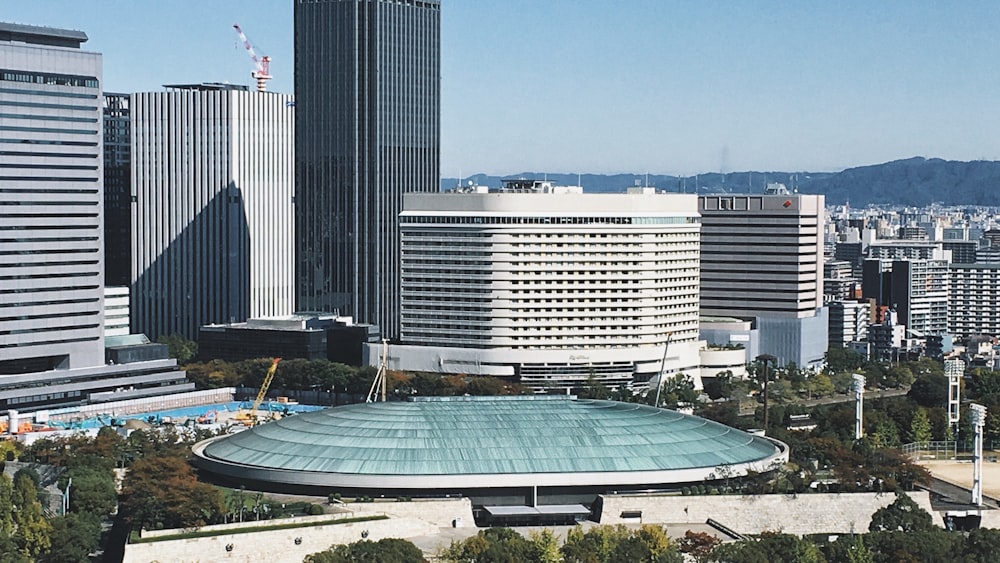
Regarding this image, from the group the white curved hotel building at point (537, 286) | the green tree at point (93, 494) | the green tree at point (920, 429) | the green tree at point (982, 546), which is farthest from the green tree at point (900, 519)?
the white curved hotel building at point (537, 286)

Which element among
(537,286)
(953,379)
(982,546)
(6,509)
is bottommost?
(982,546)

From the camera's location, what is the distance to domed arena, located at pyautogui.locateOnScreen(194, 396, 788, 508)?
114062 mm

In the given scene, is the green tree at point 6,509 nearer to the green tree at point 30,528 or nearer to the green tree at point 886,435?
the green tree at point 30,528

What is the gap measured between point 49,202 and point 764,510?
80.7 m

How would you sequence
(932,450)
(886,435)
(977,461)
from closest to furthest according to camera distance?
(977,461)
(886,435)
(932,450)

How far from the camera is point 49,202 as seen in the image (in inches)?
6639

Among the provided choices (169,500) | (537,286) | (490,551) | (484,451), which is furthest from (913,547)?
(537,286)

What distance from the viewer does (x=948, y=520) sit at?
380 feet

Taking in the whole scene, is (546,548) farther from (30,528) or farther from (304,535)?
(30,528)

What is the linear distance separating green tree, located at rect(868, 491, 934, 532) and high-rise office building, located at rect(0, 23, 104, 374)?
83703 mm

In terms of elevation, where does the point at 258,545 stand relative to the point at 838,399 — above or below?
above

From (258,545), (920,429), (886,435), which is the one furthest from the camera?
(920,429)

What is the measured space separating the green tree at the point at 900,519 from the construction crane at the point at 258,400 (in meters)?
61.5

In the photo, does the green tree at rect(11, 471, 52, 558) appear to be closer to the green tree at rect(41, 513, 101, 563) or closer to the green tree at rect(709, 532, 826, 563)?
the green tree at rect(41, 513, 101, 563)
